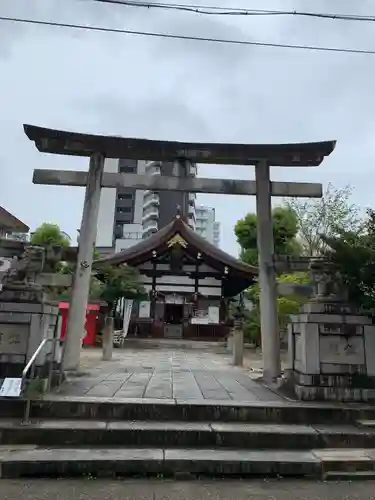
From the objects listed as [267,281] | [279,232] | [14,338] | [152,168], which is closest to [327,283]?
[267,281]

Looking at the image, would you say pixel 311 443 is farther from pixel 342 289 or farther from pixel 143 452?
pixel 342 289

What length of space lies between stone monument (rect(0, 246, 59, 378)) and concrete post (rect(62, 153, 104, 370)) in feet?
4.28

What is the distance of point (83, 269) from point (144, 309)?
17412 millimetres

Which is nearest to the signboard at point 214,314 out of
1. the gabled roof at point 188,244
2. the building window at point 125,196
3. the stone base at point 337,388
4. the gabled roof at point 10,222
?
the gabled roof at point 188,244

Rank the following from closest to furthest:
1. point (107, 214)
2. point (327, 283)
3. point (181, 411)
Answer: point (181, 411)
point (327, 283)
point (107, 214)

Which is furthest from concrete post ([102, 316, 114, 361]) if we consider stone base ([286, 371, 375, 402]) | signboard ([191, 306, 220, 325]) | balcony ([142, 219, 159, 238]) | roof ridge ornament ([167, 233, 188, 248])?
balcony ([142, 219, 159, 238])

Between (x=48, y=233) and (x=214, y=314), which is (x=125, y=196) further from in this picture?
(x=214, y=314)

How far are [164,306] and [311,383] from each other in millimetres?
20016

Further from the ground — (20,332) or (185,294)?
(185,294)

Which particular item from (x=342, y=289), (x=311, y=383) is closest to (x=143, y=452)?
(x=311, y=383)

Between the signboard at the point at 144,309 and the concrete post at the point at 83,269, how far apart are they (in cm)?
1704

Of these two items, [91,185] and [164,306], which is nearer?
[91,185]

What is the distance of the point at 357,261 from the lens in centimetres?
577

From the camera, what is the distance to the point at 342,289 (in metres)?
6.11
